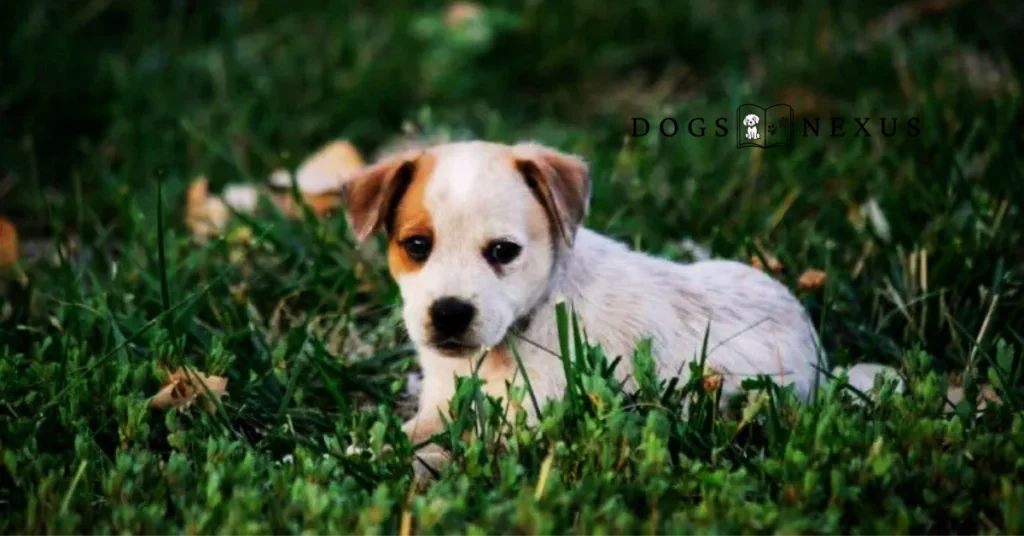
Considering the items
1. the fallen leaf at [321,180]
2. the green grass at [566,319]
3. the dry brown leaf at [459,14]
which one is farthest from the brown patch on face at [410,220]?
the dry brown leaf at [459,14]

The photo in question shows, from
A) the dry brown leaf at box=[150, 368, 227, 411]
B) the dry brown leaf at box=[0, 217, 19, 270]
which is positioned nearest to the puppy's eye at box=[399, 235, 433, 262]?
the dry brown leaf at box=[150, 368, 227, 411]

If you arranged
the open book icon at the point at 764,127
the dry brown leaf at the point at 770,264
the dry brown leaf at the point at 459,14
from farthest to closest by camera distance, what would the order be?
Result: the dry brown leaf at the point at 459,14 < the open book icon at the point at 764,127 < the dry brown leaf at the point at 770,264

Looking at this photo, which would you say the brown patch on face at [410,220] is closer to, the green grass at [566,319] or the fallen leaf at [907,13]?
the green grass at [566,319]

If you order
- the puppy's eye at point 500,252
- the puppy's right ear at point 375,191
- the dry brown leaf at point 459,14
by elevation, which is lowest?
the puppy's eye at point 500,252

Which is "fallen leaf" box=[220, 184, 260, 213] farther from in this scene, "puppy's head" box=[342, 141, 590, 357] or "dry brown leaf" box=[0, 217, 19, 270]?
"puppy's head" box=[342, 141, 590, 357]

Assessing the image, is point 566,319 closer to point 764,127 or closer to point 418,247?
point 418,247

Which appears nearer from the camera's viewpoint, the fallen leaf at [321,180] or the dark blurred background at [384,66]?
the fallen leaf at [321,180]

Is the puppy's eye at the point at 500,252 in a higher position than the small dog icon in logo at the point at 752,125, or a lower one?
higher

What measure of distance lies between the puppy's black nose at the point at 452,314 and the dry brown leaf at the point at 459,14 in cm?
400

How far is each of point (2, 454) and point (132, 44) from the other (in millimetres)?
4145

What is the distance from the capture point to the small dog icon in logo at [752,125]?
6141 millimetres

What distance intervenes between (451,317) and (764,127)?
2.99 meters

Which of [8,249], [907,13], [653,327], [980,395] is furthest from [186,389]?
[907,13]

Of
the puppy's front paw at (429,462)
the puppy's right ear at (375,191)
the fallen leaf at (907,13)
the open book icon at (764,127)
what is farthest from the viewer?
the fallen leaf at (907,13)
